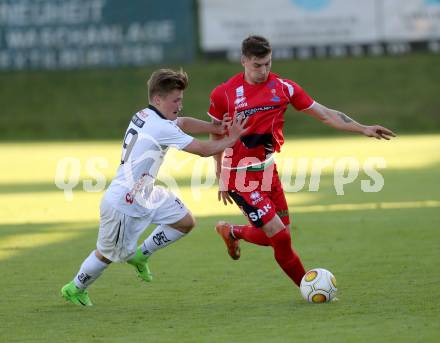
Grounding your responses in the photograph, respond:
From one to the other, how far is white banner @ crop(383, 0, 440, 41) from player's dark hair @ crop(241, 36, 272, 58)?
26.1 meters

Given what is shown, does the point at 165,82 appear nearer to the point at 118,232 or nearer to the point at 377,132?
the point at 118,232

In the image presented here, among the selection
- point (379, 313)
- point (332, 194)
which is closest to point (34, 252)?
point (379, 313)

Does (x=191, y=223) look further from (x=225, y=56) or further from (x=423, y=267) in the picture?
(x=225, y=56)

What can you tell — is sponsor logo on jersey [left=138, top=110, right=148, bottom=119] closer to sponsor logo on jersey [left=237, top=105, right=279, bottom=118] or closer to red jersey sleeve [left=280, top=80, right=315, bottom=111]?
sponsor logo on jersey [left=237, top=105, right=279, bottom=118]

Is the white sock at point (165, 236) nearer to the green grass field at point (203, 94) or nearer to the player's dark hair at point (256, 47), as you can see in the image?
the player's dark hair at point (256, 47)

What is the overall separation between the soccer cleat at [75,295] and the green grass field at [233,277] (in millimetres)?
70

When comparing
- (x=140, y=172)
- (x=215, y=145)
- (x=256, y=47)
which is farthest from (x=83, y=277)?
Result: (x=256, y=47)

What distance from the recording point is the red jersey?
26.9 feet

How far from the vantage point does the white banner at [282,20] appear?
3375cm

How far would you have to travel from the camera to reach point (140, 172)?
7867 millimetres

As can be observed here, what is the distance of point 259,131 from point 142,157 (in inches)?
41.1

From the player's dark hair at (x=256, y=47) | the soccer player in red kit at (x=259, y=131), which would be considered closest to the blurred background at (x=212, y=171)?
the soccer player in red kit at (x=259, y=131)

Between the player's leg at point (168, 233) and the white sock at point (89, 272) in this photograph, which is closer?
the white sock at point (89, 272)

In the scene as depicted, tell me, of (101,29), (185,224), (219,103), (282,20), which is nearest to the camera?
(185,224)
